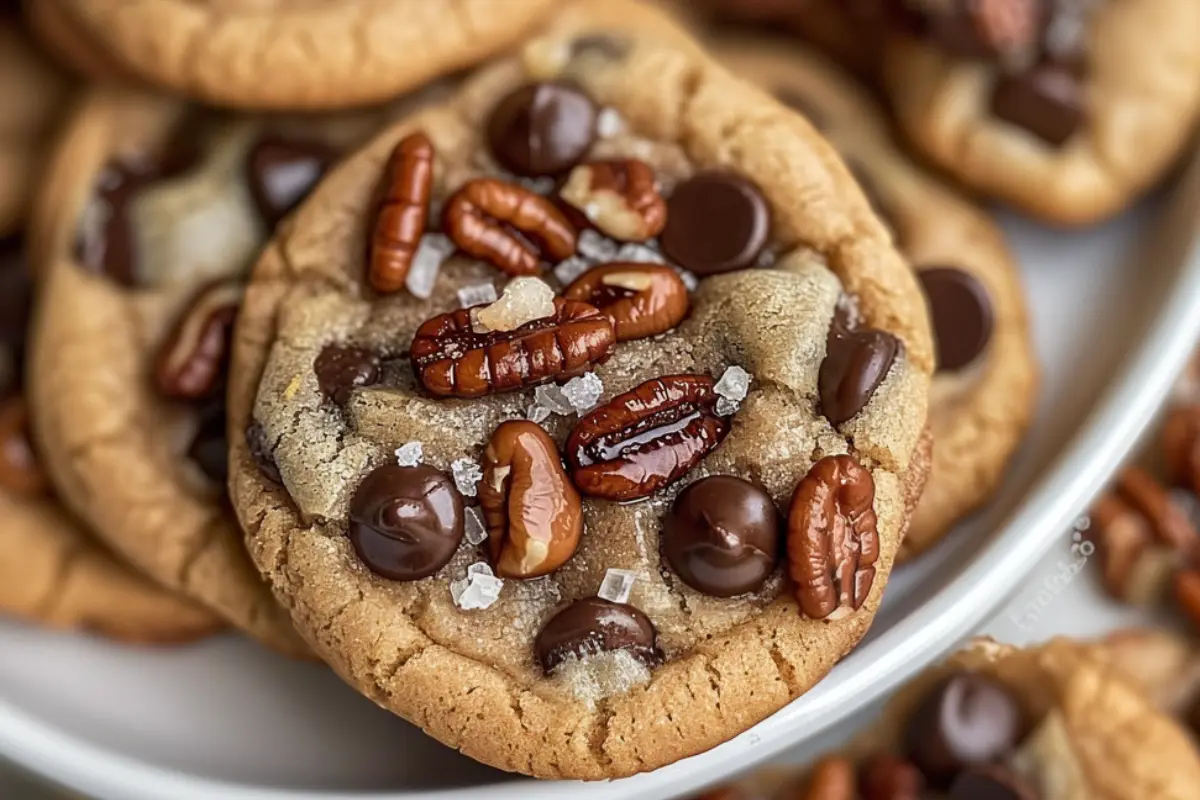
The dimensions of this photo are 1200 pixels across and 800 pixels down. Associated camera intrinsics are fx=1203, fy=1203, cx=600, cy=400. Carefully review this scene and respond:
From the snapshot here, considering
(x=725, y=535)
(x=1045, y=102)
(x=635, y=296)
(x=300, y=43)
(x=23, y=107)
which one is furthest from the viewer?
(x=23, y=107)

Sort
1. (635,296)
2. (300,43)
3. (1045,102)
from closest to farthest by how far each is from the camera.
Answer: (635,296), (300,43), (1045,102)

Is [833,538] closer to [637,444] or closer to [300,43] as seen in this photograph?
[637,444]

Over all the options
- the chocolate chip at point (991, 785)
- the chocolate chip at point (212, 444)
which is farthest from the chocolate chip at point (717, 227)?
the chocolate chip at point (991, 785)

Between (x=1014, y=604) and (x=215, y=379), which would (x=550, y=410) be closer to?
(x=215, y=379)

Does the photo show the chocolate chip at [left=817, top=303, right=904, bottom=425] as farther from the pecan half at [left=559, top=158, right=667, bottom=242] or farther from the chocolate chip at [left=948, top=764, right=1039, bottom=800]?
the chocolate chip at [left=948, top=764, right=1039, bottom=800]

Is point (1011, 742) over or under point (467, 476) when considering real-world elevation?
under

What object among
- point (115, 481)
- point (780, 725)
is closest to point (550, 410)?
point (780, 725)

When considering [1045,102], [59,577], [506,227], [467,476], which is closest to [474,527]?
[467,476]
